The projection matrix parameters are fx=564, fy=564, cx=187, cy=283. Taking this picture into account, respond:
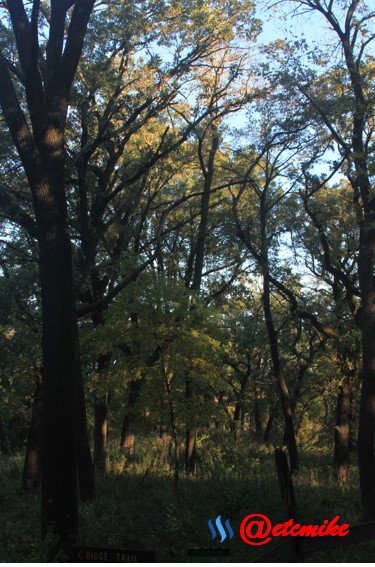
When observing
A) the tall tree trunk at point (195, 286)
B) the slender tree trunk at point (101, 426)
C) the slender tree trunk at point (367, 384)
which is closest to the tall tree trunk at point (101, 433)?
the slender tree trunk at point (101, 426)

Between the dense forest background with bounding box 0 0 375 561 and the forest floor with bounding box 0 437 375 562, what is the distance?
0.07 metres

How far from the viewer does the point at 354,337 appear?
17.5m

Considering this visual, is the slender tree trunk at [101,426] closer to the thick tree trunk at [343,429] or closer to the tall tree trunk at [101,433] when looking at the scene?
the tall tree trunk at [101,433]

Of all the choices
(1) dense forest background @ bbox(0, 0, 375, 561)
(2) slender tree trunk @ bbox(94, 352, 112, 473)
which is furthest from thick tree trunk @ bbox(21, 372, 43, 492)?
(2) slender tree trunk @ bbox(94, 352, 112, 473)

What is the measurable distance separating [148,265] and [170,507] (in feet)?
20.0

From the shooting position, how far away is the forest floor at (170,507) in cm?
860

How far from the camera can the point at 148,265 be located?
48.0 ft

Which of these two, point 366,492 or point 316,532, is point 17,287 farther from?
point 316,532

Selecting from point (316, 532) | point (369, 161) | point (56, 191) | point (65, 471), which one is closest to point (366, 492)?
point (316, 532)

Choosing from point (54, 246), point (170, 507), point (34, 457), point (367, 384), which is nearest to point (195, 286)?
point (34, 457)

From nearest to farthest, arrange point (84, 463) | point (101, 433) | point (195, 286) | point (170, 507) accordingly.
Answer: point (170, 507), point (84, 463), point (195, 286), point (101, 433)

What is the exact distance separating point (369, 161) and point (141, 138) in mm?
8723

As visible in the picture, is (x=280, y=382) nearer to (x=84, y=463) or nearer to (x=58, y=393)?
(x=84, y=463)

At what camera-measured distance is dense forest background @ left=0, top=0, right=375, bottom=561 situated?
27.7ft
